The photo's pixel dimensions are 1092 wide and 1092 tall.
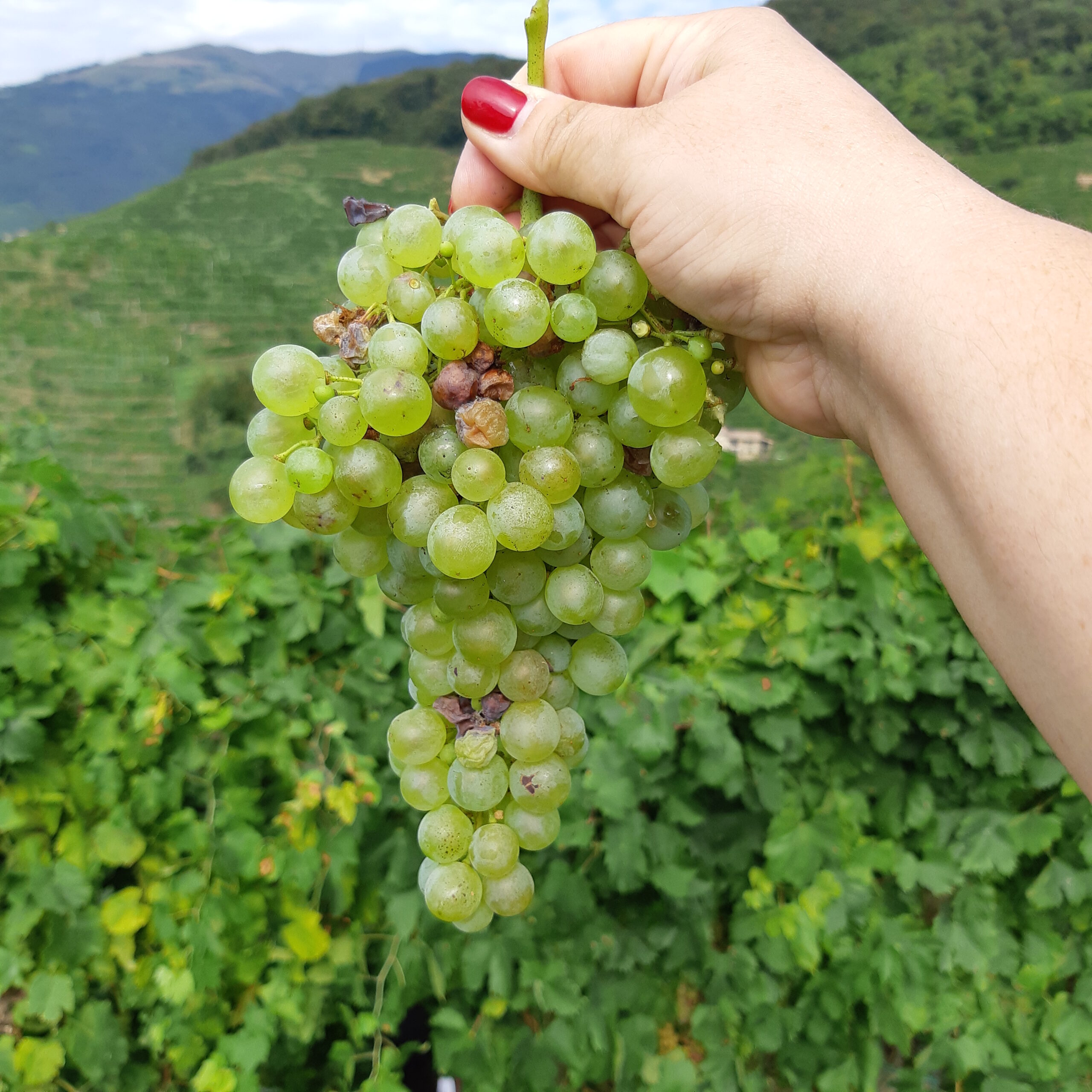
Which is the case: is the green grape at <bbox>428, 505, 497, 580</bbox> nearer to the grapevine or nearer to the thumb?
the grapevine

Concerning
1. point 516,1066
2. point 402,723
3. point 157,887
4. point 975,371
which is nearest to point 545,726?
point 402,723

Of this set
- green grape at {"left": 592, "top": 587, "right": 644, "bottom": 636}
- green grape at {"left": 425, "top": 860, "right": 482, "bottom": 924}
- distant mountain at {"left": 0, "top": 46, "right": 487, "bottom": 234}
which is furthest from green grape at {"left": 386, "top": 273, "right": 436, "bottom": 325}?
distant mountain at {"left": 0, "top": 46, "right": 487, "bottom": 234}

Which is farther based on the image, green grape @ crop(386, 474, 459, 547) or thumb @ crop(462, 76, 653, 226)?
thumb @ crop(462, 76, 653, 226)

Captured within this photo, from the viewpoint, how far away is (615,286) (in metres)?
0.66

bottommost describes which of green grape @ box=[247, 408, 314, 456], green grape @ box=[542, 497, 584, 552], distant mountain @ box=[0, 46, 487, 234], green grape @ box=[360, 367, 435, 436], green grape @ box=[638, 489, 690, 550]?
distant mountain @ box=[0, 46, 487, 234]

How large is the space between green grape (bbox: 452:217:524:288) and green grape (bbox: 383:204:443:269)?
44 mm

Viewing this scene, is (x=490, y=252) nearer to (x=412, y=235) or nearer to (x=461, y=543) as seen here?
(x=412, y=235)

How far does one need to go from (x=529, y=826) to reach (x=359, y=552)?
366 millimetres

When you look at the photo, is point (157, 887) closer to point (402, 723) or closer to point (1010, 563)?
point (402, 723)

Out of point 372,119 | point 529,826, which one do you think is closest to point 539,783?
point 529,826

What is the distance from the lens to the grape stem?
0.68 m

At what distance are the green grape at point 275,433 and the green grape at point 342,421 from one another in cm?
6

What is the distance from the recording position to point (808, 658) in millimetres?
1597

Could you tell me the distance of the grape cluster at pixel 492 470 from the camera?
0.62 meters
